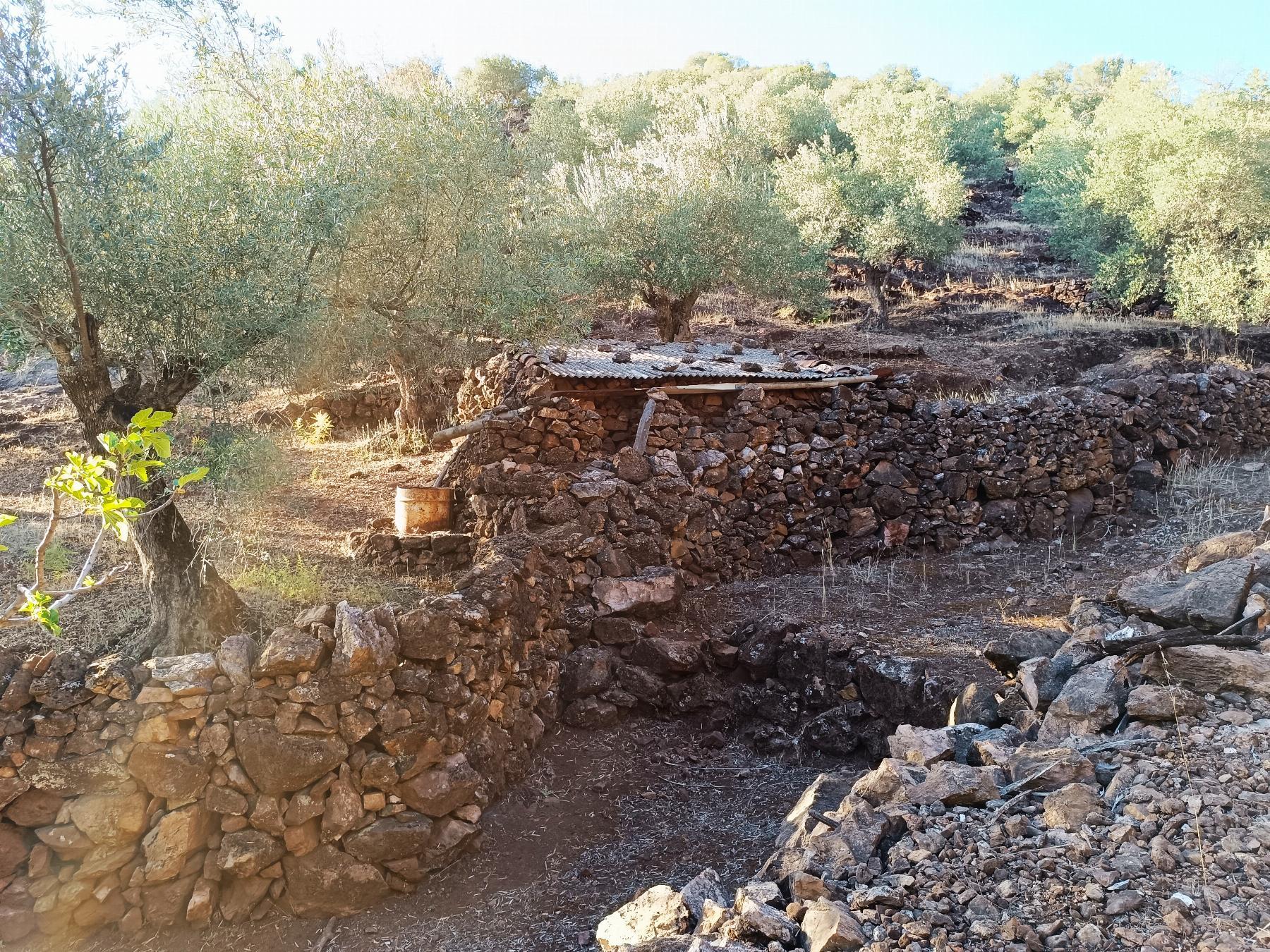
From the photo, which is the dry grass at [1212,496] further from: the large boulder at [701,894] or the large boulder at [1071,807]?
the large boulder at [701,894]

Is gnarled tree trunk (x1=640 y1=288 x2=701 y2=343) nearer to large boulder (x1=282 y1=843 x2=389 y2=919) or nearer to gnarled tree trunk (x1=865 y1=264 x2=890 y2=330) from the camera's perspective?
gnarled tree trunk (x1=865 y1=264 x2=890 y2=330)

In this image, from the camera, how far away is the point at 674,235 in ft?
60.8

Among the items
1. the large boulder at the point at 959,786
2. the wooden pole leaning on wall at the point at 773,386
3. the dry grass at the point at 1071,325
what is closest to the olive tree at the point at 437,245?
the wooden pole leaning on wall at the point at 773,386

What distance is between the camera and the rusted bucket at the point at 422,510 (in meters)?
9.21

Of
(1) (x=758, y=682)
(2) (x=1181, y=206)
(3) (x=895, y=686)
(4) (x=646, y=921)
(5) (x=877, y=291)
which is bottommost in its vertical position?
(1) (x=758, y=682)

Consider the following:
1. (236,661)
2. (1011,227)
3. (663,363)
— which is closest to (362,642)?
(236,661)

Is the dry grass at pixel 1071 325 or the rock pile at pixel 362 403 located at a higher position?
the dry grass at pixel 1071 325

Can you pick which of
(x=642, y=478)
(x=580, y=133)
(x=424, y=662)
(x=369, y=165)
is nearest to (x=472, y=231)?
(x=369, y=165)

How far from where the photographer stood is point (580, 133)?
32.6 m

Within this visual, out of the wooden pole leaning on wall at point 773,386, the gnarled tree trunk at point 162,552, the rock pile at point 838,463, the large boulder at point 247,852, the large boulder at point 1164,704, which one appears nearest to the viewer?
the large boulder at point 1164,704

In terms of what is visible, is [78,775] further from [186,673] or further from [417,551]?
[417,551]

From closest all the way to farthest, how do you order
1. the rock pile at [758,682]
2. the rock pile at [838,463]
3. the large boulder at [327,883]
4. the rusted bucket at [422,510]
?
the large boulder at [327,883] < the rock pile at [758,682] < the rusted bucket at [422,510] < the rock pile at [838,463]

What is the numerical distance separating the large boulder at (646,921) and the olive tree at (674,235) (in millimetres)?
15007

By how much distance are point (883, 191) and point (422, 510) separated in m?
20.0
